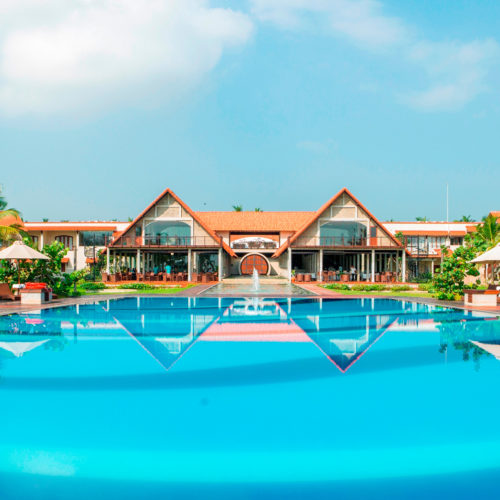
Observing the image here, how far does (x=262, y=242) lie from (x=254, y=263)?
8.95 ft

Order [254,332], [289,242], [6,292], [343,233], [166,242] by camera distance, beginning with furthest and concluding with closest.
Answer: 1. [343,233]
2. [166,242]
3. [289,242]
4. [6,292]
5. [254,332]

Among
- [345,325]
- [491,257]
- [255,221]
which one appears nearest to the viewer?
[345,325]

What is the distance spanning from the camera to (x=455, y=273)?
19141 millimetres

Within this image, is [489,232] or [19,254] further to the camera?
[489,232]

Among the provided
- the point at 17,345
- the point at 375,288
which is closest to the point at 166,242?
the point at 375,288

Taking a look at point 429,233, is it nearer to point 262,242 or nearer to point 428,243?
point 428,243

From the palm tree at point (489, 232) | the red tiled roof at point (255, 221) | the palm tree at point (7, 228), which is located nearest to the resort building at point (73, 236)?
the red tiled roof at point (255, 221)

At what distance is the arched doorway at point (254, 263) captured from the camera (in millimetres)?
41156

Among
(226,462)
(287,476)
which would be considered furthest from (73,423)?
(287,476)

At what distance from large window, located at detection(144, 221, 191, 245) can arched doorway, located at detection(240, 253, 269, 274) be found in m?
8.20

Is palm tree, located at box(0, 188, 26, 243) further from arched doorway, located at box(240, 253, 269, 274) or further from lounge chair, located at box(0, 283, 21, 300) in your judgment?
arched doorway, located at box(240, 253, 269, 274)

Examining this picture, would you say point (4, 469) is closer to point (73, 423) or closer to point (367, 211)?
point (73, 423)

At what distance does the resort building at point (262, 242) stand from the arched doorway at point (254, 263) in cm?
9

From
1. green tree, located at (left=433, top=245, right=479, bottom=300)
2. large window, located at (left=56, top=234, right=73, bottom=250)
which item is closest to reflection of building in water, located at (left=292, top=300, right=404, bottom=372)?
green tree, located at (left=433, top=245, right=479, bottom=300)
